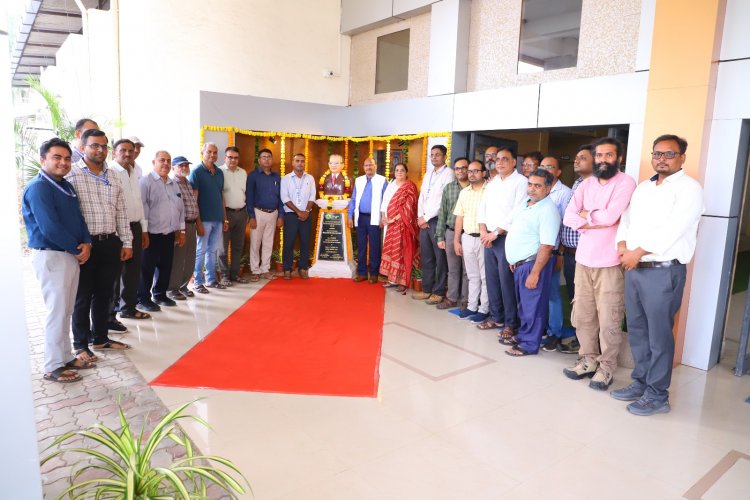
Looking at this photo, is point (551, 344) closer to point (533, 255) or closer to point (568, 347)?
point (568, 347)

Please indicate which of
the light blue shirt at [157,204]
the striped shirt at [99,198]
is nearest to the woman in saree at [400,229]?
the light blue shirt at [157,204]

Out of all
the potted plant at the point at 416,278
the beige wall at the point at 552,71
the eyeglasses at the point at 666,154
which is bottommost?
the potted plant at the point at 416,278

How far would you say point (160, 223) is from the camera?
207 inches

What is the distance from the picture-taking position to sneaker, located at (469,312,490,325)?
17.9 feet

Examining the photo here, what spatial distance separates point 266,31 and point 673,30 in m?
5.55

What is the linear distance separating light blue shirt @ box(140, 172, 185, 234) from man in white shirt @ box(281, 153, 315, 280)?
189cm

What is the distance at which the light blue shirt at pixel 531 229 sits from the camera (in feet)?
13.9

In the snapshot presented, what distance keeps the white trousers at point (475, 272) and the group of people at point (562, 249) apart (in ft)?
0.04

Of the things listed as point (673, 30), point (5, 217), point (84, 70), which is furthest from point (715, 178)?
point (84, 70)

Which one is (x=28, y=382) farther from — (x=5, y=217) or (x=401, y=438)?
(x=401, y=438)

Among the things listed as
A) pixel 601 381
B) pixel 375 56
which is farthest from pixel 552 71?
pixel 601 381

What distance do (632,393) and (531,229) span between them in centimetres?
149

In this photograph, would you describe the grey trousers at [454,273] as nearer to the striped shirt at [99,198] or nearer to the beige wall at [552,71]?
the beige wall at [552,71]

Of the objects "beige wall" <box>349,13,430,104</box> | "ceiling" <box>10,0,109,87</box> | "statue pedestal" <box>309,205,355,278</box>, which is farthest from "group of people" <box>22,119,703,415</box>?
"ceiling" <box>10,0,109,87</box>
